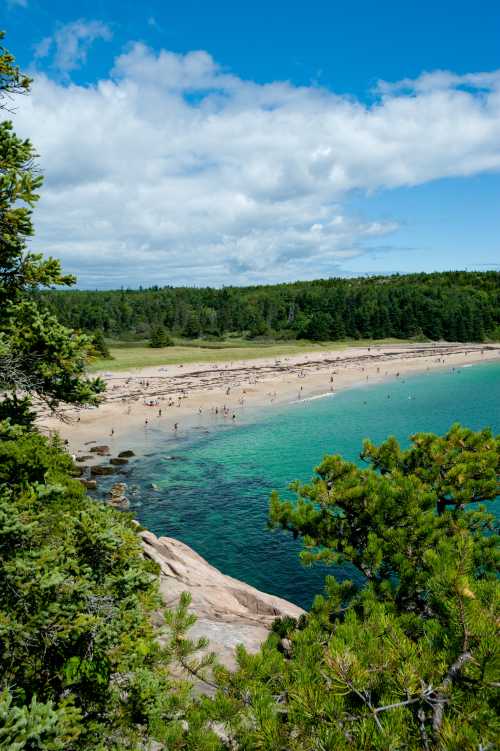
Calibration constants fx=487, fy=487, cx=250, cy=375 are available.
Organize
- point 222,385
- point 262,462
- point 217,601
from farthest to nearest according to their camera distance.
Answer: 1. point 222,385
2. point 262,462
3. point 217,601

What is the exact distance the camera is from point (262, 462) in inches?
1534

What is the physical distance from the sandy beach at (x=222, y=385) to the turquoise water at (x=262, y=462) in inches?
146

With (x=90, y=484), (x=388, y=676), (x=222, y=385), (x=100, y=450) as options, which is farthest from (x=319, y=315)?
(x=388, y=676)

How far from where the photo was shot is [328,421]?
52625mm

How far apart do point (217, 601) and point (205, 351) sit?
9333cm

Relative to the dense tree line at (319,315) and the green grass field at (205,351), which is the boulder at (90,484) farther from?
the dense tree line at (319,315)

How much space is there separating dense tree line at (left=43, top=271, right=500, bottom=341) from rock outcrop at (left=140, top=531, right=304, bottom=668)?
117273 millimetres

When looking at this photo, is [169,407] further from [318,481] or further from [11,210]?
[11,210]

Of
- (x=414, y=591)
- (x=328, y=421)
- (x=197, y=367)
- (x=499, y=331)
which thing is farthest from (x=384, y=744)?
(x=499, y=331)

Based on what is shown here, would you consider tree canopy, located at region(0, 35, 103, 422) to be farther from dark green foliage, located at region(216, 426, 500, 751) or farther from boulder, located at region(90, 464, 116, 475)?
boulder, located at region(90, 464, 116, 475)

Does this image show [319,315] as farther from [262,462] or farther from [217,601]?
[217,601]

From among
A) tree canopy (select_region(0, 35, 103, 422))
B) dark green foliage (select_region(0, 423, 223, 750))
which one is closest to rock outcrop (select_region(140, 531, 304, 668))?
dark green foliage (select_region(0, 423, 223, 750))

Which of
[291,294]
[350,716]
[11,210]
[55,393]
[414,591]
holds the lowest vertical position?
[414,591]

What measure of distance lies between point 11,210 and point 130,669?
24.9 feet
